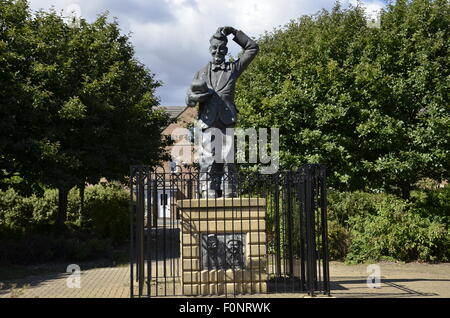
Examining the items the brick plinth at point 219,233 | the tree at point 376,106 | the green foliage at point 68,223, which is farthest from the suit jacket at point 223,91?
the green foliage at point 68,223

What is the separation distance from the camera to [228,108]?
9273 millimetres

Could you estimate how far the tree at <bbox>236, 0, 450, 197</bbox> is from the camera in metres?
14.5

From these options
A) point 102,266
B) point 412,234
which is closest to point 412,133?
point 412,234

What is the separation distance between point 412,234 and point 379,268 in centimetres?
154

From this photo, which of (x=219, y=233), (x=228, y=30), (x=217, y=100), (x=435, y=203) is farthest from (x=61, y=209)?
(x=435, y=203)

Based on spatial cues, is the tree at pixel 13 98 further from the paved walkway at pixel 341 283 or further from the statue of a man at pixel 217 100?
the statue of a man at pixel 217 100

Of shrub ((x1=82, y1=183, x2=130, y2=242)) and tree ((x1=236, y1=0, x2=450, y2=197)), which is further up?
tree ((x1=236, y1=0, x2=450, y2=197))

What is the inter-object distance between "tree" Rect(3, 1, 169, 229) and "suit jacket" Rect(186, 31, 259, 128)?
5.54m

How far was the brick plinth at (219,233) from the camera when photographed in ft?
27.3

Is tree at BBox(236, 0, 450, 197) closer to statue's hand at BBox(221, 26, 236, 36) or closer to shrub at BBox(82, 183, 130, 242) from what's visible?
shrub at BBox(82, 183, 130, 242)

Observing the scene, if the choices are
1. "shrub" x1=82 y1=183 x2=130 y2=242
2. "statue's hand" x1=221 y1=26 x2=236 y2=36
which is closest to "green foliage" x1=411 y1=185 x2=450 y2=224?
"statue's hand" x1=221 y1=26 x2=236 y2=36

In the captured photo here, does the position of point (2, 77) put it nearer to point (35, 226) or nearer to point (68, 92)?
point (68, 92)

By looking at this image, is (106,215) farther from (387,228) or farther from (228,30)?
(228,30)

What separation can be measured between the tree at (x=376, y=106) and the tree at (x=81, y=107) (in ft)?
13.2
